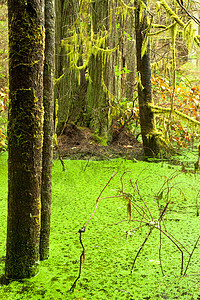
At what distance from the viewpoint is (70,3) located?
14.1 feet

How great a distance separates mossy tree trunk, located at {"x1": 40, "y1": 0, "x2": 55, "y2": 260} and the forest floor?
2.18m

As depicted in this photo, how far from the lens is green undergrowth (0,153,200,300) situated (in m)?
1.29

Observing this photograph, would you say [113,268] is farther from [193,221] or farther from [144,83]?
[144,83]

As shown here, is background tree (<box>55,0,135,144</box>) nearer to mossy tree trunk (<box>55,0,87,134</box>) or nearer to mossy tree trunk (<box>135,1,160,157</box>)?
mossy tree trunk (<box>55,0,87,134</box>)

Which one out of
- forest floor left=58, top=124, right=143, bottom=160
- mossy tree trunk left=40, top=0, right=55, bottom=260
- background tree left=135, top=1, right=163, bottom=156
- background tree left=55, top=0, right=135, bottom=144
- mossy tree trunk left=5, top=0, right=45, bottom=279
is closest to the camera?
Result: mossy tree trunk left=5, top=0, right=45, bottom=279

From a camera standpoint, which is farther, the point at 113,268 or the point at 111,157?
the point at 111,157

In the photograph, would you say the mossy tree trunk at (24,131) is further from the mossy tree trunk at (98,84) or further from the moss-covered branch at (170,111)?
the mossy tree trunk at (98,84)

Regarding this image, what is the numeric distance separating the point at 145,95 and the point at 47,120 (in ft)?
7.83

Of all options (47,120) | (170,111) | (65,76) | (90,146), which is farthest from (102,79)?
(47,120)

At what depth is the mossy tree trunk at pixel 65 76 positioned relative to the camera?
14.2 feet

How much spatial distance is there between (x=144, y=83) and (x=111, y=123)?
2.82 feet

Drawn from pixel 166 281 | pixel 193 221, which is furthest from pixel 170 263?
pixel 193 221

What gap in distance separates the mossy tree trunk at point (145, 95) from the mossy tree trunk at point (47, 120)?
7.13 feet

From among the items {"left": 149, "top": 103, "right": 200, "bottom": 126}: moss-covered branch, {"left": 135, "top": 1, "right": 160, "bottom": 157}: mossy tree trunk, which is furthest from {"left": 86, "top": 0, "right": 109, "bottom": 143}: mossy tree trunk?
{"left": 149, "top": 103, "right": 200, "bottom": 126}: moss-covered branch
